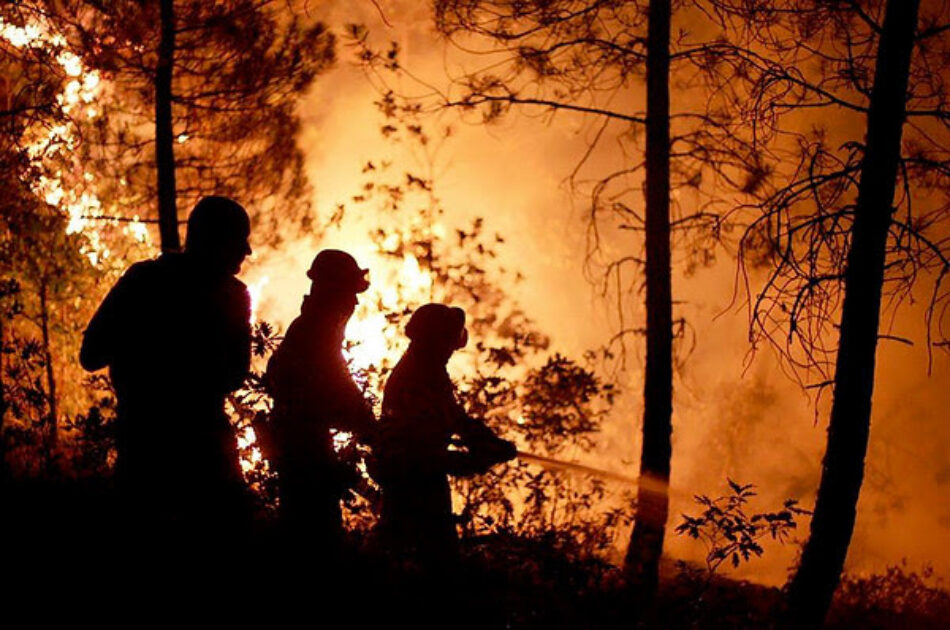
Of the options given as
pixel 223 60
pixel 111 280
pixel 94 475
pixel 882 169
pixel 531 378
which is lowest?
pixel 94 475

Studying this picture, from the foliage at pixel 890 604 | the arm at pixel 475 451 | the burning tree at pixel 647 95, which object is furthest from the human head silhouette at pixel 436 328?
the foliage at pixel 890 604

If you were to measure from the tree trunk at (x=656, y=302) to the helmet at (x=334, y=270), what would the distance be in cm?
456

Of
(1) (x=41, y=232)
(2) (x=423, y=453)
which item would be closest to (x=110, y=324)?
(2) (x=423, y=453)

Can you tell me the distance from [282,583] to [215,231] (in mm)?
1758

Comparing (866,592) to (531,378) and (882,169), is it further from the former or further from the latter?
(882,169)

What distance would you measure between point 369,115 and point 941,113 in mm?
18087

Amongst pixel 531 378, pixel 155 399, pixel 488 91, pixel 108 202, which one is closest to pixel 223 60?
pixel 108 202

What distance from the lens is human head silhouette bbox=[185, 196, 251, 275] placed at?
3.14 m

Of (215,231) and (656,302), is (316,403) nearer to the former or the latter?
(215,231)

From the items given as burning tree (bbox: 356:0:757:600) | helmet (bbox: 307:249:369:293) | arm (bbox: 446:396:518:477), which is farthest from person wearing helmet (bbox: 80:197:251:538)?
burning tree (bbox: 356:0:757:600)

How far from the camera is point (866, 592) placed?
14.1 meters

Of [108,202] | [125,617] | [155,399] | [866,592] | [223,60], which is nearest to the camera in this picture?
[155,399]

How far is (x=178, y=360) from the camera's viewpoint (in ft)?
10.3

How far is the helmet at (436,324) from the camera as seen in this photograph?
418cm
